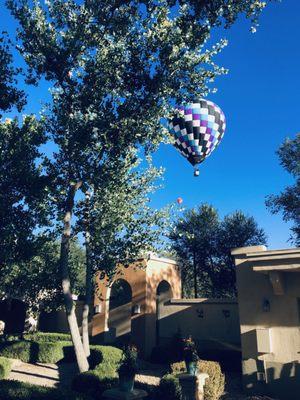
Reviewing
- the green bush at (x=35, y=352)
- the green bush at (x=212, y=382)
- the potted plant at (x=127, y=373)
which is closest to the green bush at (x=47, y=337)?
the green bush at (x=35, y=352)

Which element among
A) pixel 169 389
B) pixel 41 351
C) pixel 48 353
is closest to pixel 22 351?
pixel 41 351

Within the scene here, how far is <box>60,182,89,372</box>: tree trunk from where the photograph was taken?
14.9 m

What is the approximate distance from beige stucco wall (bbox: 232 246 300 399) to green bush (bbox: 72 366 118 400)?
5.68 meters

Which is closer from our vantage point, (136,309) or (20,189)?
(20,189)

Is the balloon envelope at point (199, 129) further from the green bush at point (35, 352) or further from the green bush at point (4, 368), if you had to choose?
the green bush at point (4, 368)

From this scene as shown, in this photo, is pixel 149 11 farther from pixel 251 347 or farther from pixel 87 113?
pixel 251 347

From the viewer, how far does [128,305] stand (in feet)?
88.4

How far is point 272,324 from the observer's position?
13898 millimetres

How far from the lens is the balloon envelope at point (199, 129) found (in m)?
23.2

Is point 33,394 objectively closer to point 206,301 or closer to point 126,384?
point 126,384

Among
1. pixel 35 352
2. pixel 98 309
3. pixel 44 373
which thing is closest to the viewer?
pixel 44 373

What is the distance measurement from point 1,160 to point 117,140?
5.51 metres

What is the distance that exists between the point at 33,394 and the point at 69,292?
505 cm

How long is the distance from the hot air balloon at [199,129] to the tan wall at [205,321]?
9505 mm
